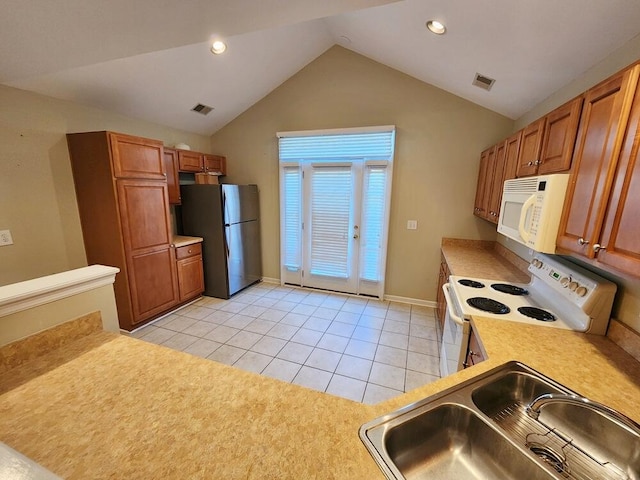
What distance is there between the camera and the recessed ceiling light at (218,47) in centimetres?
262

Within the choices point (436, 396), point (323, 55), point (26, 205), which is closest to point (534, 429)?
point (436, 396)

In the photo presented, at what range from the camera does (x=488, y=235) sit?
127 inches

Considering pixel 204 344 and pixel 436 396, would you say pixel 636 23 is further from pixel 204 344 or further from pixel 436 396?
pixel 204 344

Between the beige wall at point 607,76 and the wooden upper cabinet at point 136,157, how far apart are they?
357 cm

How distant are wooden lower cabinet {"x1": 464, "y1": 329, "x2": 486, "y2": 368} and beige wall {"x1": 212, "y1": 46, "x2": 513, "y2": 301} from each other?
210 cm

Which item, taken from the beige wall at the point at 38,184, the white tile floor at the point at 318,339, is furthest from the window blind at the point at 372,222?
the beige wall at the point at 38,184

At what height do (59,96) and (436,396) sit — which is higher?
(59,96)

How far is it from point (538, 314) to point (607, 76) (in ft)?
4.71

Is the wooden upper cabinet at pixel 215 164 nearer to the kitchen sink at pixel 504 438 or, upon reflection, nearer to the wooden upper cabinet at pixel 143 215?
the wooden upper cabinet at pixel 143 215

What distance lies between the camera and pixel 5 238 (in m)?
2.28

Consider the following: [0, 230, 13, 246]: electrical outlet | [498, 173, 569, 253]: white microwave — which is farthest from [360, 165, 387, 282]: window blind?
[0, 230, 13, 246]: electrical outlet

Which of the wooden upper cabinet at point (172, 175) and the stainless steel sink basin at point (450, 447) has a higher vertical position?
the wooden upper cabinet at point (172, 175)

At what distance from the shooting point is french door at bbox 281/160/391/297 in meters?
3.55

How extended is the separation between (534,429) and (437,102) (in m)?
3.27
